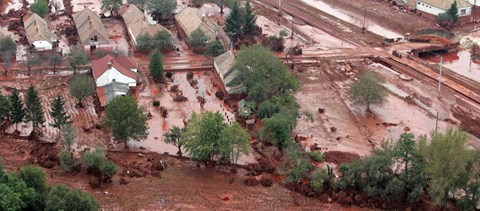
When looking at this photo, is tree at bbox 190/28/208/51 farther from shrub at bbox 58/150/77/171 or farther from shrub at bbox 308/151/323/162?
shrub at bbox 58/150/77/171

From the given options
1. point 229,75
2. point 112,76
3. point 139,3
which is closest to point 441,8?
point 229,75

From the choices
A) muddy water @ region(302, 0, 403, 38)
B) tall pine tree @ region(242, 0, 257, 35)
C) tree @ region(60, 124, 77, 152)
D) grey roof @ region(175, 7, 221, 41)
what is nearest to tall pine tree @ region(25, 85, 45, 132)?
tree @ region(60, 124, 77, 152)

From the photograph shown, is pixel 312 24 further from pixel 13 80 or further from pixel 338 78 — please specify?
pixel 13 80

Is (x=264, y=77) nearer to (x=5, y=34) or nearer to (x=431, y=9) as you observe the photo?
(x=5, y=34)

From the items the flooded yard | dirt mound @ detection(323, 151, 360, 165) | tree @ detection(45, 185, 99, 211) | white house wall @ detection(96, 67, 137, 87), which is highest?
tree @ detection(45, 185, 99, 211)

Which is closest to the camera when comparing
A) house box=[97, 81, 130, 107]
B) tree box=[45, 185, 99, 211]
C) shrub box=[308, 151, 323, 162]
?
tree box=[45, 185, 99, 211]

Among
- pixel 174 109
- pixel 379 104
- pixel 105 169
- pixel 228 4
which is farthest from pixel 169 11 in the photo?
pixel 105 169
